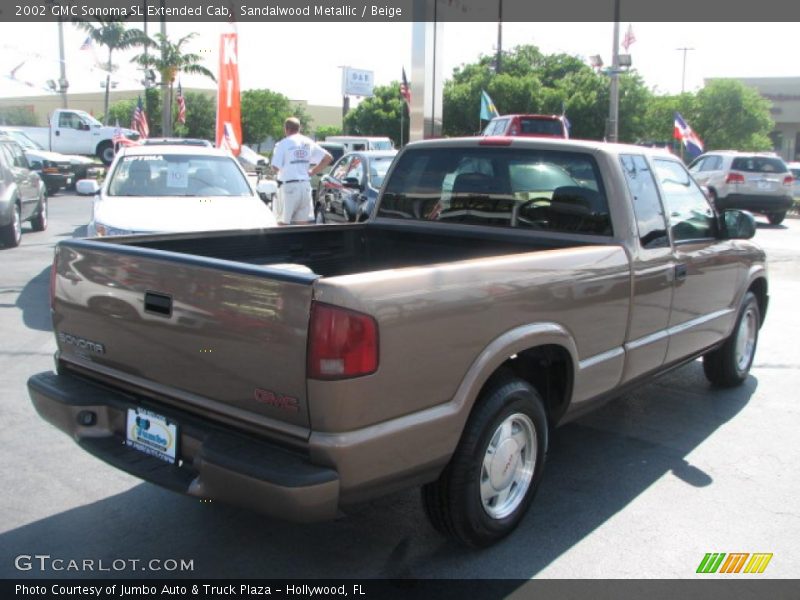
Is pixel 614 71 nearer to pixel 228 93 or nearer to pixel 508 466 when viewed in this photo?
A: pixel 228 93

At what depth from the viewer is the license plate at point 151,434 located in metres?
3.06

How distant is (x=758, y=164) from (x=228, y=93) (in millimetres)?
12943

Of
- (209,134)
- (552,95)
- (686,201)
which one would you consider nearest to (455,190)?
(686,201)

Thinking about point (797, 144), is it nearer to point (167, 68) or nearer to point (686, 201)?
point (167, 68)

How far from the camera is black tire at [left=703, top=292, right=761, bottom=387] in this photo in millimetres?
5781

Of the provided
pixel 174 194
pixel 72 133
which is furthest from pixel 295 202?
pixel 72 133

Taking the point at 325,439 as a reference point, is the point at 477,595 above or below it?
below

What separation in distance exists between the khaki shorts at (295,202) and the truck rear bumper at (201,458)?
7.48 m

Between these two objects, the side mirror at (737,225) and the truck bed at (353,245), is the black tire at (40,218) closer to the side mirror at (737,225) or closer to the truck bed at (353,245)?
the truck bed at (353,245)

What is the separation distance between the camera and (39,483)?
401 centimetres

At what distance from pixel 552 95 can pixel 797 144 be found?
3413 cm

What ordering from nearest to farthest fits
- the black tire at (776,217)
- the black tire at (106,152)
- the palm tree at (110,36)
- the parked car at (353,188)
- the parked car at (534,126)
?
the parked car at (353,188)
the black tire at (776,217)
the parked car at (534,126)
the black tire at (106,152)
the palm tree at (110,36)

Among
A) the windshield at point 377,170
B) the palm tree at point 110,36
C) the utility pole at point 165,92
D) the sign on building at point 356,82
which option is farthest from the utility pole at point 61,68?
the windshield at point 377,170

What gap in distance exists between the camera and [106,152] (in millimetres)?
30312
